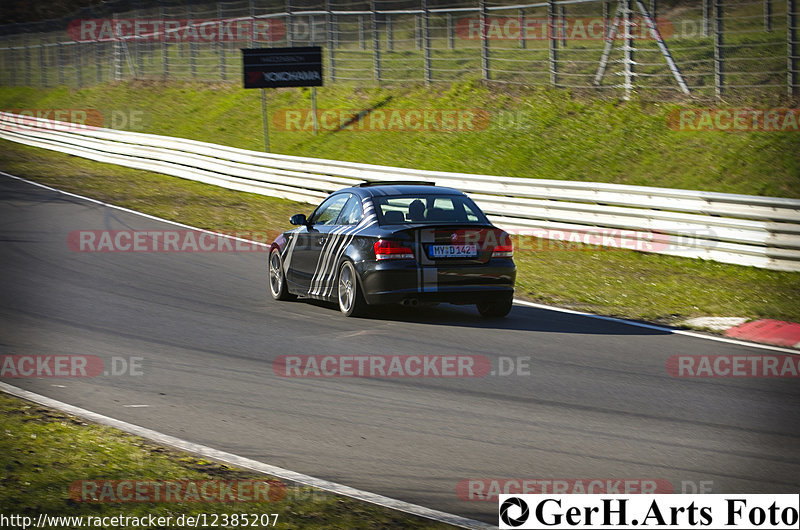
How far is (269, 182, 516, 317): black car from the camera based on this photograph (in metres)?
10.8

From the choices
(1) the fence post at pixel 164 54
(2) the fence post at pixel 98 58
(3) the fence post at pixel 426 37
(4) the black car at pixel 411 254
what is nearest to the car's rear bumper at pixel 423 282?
(4) the black car at pixel 411 254

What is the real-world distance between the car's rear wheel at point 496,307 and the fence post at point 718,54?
38.1 ft

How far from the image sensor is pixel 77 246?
16547 millimetres

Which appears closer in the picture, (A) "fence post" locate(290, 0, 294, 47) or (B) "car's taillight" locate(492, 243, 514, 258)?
(B) "car's taillight" locate(492, 243, 514, 258)

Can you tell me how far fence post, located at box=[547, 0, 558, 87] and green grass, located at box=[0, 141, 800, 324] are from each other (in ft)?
25.1

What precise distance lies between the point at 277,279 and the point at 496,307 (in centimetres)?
301

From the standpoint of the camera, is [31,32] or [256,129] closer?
[256,129]

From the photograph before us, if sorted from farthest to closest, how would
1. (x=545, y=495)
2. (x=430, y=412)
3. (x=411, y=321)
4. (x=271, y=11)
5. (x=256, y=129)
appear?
1. (x=271, y=11)
2. (x=256, y=129)
3. (x=411, y=321)
4. (x=430, y=412)
5. (x=545, y=495)

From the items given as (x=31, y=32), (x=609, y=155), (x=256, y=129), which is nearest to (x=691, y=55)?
(x=609, y=155)

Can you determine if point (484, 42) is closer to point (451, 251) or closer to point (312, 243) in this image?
point (312, 243)

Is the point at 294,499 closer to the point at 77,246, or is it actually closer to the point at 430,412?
the point at 430,412

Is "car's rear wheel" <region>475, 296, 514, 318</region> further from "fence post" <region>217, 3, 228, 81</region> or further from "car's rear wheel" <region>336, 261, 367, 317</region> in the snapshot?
"fence post" <region>217, 3, 228, 81</region>

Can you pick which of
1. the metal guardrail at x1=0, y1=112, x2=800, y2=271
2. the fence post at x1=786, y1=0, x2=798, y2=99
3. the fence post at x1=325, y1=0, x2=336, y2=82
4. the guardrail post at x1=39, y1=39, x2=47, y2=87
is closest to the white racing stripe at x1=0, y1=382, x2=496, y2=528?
the metal guardrail at x1=0, y1=112, x2=800, y2=271

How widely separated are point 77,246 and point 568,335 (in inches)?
368
